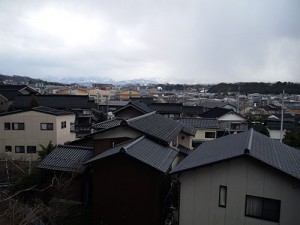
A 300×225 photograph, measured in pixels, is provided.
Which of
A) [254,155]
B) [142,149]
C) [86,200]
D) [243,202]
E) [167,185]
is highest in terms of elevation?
[254,155]

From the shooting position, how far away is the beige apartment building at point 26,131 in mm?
24469

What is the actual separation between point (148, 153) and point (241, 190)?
15.5ft

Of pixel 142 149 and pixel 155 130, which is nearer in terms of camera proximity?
pixel 142 149

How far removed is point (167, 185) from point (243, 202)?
5226 mm

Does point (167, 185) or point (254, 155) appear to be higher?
point (254, 155)

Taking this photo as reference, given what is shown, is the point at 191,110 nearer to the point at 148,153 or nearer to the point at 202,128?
the point at 202,128

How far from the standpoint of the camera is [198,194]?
31.2 feet

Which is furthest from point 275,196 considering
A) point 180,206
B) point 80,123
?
point 80,123

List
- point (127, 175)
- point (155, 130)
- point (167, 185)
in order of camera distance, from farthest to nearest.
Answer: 1. point (155, 130)
2. point (167, 185)
3. point (127, 175)

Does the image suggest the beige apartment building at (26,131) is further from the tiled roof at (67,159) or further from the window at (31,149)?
the tiled roof at (67,159)

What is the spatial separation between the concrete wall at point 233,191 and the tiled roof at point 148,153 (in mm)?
1791

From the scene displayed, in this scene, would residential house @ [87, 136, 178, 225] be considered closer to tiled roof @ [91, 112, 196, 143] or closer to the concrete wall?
the concrete wall

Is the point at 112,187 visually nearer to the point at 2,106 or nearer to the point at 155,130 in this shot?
the point at 155,130

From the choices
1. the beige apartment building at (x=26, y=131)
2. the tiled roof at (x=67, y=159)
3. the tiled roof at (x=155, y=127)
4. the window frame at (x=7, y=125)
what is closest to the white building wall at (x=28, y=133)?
the beige apartment building at (x=26, y=131)
